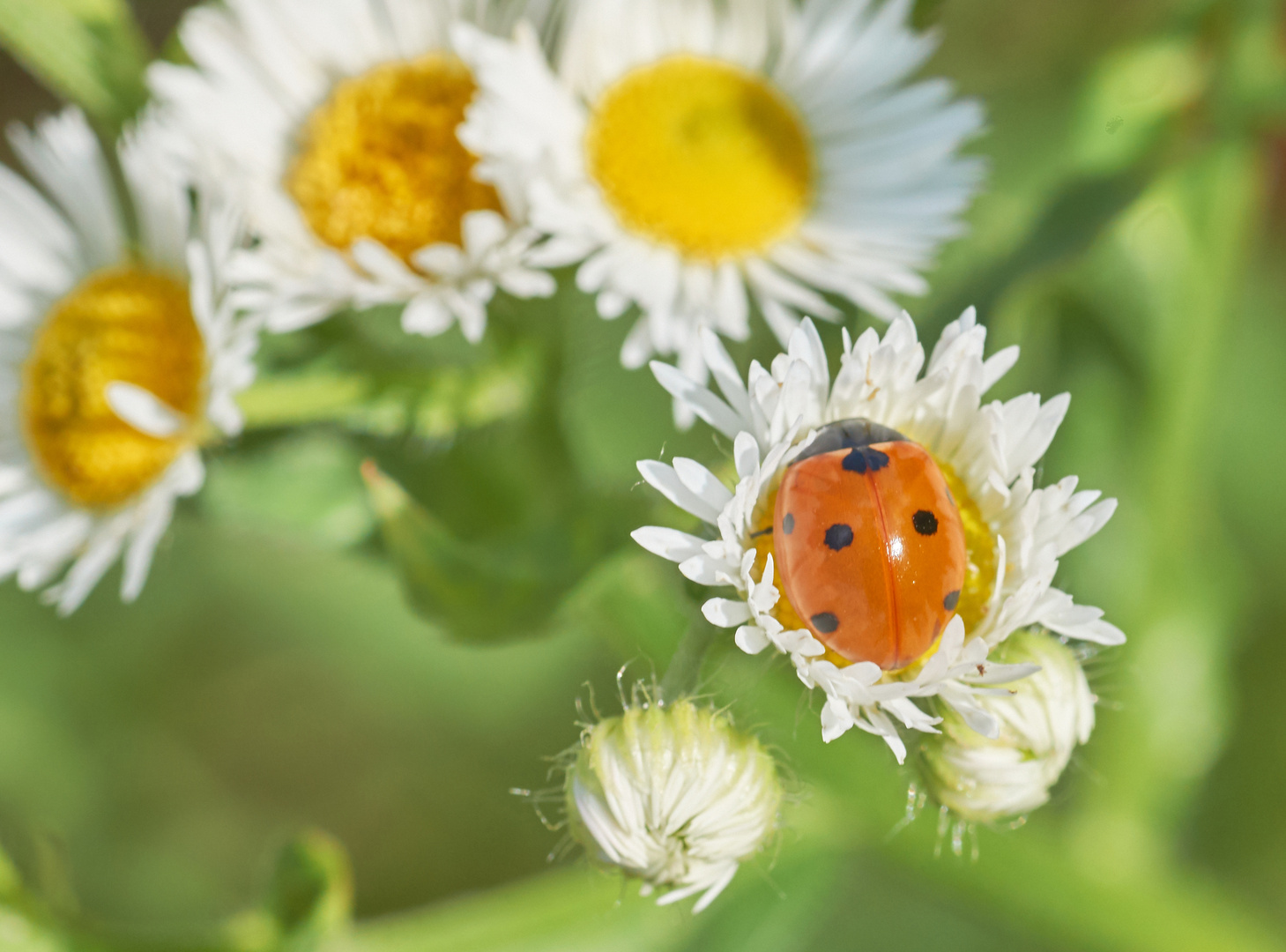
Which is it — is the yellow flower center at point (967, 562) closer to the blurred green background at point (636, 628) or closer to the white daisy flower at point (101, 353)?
the blurred green background at point (636, 628)

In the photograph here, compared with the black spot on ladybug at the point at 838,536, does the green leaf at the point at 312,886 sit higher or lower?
lower

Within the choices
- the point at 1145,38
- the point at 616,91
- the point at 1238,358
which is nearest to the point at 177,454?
the point at 616,91

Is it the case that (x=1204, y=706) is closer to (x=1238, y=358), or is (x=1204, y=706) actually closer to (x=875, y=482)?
(x=1238, y=358)

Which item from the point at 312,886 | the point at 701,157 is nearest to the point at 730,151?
the point at 701,157

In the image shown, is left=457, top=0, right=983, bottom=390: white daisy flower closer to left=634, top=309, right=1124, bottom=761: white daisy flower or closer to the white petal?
left=634, top=309, right=1124, bottom=761: white daisy flower

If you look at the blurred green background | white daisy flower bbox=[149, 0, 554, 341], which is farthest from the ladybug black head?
white daisy flower bbox=[149, 0, 554, 341]

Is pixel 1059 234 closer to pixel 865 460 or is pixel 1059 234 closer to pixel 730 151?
pixel 730 151

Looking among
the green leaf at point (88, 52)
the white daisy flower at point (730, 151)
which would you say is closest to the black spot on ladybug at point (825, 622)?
the white daisy flower at point (730, 151)
